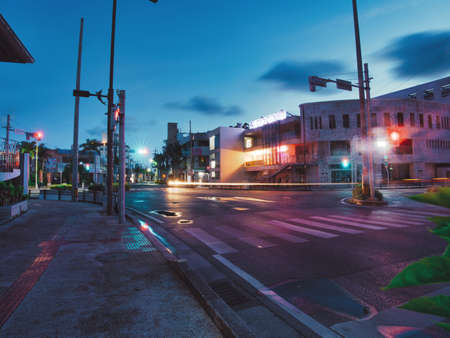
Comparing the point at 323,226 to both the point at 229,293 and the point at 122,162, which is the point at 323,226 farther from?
the point at 122,162

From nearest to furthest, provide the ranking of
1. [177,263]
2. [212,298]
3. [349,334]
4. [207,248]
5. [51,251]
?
[349,334] < [212,298] < [177,263] < [51,251] < [207,248]

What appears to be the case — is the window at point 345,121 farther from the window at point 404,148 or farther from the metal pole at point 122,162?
the metal pole at point 122,162

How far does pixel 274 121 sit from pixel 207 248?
43082mm

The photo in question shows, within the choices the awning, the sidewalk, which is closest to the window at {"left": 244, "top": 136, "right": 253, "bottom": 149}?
the awning

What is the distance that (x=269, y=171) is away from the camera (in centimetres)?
4888

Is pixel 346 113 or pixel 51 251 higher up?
pixel 346 113

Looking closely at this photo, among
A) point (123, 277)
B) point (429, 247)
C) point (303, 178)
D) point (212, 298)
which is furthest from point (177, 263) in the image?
point (303, 178)

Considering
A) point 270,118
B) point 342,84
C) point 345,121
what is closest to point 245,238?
point 342,84

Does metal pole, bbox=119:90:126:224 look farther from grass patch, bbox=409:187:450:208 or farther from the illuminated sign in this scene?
the illuminated sign

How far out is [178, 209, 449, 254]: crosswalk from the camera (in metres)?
6.98

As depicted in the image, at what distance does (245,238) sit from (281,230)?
61.8 inches

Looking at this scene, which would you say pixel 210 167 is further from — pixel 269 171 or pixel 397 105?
pixel 397 105

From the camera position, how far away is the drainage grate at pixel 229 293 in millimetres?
3803

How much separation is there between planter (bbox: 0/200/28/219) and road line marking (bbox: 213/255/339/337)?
29.9ft
